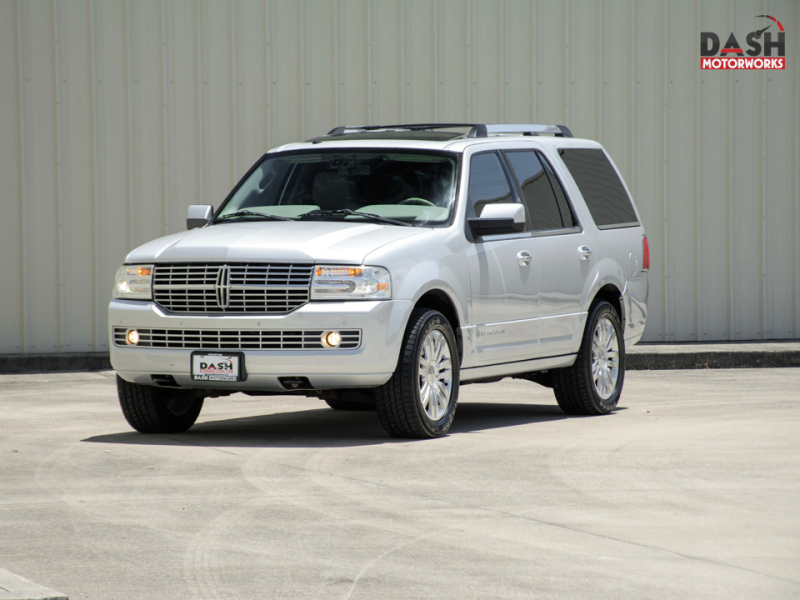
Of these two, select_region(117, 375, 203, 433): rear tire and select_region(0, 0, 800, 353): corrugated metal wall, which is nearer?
select_region(117, 375, 203, 433): rear tire

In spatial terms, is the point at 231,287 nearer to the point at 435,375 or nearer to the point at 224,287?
the point at 224,287

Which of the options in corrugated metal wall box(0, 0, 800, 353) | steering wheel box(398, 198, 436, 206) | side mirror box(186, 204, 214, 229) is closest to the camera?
steering wheel box(398, 198, 436, 206)

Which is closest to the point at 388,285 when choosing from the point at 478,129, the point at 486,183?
the point at 486,183

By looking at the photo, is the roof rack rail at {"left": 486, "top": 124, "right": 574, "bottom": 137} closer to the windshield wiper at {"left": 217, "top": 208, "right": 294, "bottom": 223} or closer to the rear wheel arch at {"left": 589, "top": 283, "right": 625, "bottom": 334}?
the rear wheel arch at {"left": 589, "top": 283, "right": 625, "bottom": 334}

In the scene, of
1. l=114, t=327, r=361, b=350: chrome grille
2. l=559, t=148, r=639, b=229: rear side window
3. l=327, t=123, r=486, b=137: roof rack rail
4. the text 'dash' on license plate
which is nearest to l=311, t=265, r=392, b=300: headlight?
l=114, t=327, r=361, b=350: chrome grille

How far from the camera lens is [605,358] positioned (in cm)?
1099

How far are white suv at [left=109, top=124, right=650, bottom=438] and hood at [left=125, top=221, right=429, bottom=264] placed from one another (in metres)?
0.02

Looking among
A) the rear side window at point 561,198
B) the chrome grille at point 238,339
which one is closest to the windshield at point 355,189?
the chrome grille at point 238,339

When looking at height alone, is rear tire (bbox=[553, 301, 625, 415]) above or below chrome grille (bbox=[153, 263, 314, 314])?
below

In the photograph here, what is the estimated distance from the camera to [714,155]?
1667 cm

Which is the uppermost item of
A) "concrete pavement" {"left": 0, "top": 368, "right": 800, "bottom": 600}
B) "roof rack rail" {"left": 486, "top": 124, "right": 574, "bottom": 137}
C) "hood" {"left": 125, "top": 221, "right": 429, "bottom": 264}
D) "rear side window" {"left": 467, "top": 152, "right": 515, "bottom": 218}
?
"roof rack rail" {"left": 486, "top": 124, "right": 574, "bottom": 137}

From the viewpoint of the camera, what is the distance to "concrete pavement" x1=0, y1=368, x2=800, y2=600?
511 cm

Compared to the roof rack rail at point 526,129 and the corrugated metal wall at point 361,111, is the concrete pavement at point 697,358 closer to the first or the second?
the corrugated metal wall at point 361,111

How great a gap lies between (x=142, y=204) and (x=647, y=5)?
638cm
